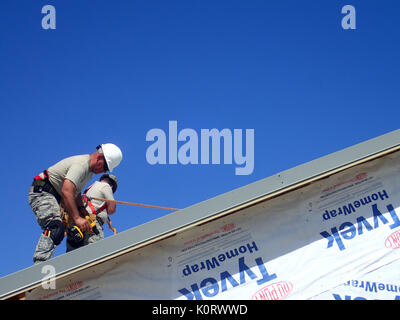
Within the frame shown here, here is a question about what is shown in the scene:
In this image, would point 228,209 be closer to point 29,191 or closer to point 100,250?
point 100,250

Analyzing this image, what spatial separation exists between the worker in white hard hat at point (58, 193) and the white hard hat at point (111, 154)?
0.04 ft

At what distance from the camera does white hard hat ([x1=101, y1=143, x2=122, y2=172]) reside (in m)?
6.21

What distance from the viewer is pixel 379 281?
4480 mm

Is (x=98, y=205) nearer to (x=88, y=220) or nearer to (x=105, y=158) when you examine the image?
(x=88, y=220)

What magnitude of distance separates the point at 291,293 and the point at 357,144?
150 centimetres

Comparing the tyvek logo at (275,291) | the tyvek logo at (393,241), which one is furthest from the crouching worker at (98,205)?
the tyvek logo at (393,241)

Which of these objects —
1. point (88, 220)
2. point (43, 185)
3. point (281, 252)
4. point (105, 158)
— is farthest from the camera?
point (88, 220)

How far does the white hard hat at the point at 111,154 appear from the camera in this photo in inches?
244

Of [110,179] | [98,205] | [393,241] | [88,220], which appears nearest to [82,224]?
[88,220]

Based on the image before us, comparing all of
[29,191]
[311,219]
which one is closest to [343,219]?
[311,219]

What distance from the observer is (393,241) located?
4609 mm

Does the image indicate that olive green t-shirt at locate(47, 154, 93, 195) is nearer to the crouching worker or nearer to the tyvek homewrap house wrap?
the crouching worker

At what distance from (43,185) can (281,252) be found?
301 cm

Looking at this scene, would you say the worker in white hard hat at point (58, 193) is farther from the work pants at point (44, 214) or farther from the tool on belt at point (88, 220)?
the tool on belt at point (88, 220)
